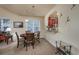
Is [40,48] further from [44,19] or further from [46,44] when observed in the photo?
[44,19]

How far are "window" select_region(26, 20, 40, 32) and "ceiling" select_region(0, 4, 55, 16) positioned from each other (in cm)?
19

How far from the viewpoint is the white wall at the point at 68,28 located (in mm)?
2760

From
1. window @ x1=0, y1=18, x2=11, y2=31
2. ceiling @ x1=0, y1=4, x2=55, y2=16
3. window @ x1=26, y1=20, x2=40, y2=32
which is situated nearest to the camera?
ceiling @ x1=0, y1=4, x2=55, y2=16

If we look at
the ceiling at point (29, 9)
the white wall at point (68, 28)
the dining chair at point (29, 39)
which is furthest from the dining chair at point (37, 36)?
the ceiling at point (29, 9)

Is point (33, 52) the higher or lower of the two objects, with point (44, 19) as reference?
lower

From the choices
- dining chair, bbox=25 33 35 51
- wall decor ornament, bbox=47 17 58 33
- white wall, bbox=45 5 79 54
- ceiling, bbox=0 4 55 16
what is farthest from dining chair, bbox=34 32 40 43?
ceiling, bbox=0 4 55 16

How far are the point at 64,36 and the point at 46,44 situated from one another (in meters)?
0.48

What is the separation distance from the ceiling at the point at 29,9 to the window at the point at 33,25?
0.64 feet

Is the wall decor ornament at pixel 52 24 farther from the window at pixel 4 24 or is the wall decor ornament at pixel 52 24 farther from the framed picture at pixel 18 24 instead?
the window at pixel 4 24

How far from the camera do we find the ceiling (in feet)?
8.98

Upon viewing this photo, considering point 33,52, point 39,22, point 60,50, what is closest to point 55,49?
point 60,50

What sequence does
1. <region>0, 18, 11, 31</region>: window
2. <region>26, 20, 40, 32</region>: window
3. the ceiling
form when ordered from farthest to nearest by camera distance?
1. <region>26, 20, 40, 32</region>: window
2. <region>0, 18, 11, 31</region>: window
3. the ceiling

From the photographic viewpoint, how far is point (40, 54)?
9.00 feet

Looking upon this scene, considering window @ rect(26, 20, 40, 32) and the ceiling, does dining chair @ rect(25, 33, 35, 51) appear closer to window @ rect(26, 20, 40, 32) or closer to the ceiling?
window @ rect(26, 20, 40, 32)
